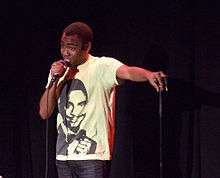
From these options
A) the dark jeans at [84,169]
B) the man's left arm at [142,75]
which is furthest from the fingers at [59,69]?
the dark jeans at [84,169]

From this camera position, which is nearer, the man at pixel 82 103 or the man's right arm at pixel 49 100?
the man at pixel 82 103

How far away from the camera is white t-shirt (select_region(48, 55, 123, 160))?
2916 millimetres

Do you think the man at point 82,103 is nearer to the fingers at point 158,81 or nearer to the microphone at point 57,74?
the microphone at point 57,74

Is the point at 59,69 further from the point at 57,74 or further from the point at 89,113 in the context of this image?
the point at 89,113

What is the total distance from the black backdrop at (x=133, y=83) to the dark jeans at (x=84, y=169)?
24.0 inches

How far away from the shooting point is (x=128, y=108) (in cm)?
359

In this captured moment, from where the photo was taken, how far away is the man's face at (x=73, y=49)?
3047mm

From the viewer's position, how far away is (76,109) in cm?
297

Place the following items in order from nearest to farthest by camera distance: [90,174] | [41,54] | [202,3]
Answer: [90,174], [202,3], [41,54]

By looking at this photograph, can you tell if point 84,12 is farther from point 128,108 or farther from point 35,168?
point 35,168

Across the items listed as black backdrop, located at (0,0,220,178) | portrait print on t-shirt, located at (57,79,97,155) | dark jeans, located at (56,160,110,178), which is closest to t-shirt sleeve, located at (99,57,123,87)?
portrait print on t-shirt, located at (57,79,97,155)

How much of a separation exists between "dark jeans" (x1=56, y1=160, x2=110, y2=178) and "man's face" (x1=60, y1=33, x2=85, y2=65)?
1.87ft

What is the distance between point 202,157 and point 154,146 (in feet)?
1.11

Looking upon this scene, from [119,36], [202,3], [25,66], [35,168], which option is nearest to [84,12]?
[119,36]
